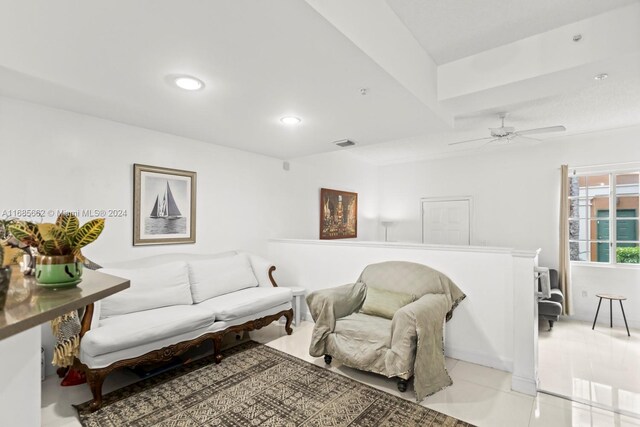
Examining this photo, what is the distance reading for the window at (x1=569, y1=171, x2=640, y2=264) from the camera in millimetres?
4488

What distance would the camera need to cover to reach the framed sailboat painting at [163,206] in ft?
10.7

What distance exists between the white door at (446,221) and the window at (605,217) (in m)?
1.50

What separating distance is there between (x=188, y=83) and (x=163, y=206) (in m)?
1.66

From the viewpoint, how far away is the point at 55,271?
A: 3.83 ft

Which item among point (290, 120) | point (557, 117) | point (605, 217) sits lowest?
point (605, 217)

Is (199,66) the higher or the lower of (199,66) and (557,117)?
the lower

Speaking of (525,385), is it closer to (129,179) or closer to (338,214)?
(338,214)

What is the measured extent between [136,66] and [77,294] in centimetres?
158

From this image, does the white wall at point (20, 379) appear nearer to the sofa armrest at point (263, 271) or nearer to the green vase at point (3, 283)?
the green vase at point (3, 283)

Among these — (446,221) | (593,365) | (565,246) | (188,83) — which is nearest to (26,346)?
(188,83)

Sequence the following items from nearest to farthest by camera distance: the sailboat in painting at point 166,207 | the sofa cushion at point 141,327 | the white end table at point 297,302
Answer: the sofa cushion at point 141,327 → the sailboat in painting at point 166,207 → the white end table at point 297,302

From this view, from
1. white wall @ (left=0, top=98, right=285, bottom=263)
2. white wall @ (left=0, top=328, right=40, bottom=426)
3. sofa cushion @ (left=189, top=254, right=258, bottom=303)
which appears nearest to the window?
white wall @ (left=0, top=98, right=285, bottom=263)

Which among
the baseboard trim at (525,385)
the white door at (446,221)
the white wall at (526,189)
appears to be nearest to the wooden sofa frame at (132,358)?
the baseboard trim at (525,385)

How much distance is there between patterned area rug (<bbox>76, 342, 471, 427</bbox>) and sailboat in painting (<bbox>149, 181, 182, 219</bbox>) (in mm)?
1574
